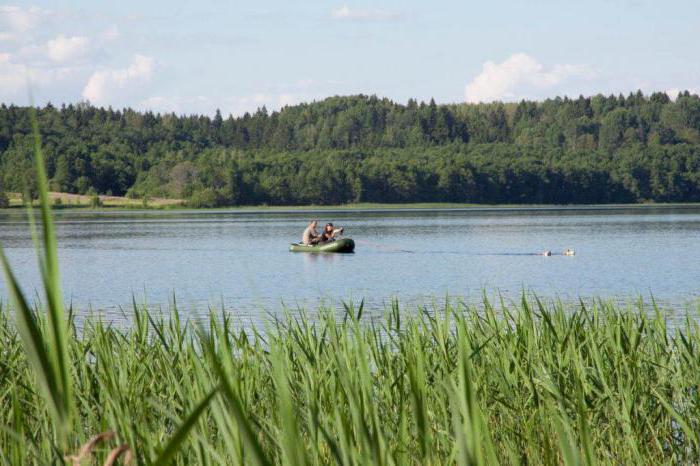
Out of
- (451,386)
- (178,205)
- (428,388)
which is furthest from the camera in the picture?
(178,205)

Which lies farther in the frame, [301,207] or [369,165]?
[369,165]

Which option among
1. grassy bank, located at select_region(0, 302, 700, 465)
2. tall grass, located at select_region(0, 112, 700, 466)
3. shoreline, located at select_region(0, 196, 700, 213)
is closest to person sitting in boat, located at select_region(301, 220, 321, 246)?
tall grass, located at select_region(0, 112, 700, 466)

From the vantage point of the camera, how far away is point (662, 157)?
516ft

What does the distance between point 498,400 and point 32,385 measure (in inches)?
103


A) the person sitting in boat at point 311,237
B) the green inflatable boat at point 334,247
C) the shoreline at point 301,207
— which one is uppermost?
the person sitting in boat at point 311,237

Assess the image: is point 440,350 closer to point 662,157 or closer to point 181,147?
point 662,157

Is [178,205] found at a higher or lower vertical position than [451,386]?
lower

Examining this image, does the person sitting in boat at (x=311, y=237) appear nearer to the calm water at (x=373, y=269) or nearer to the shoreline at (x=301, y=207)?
the calm water at (x=373, y=269)

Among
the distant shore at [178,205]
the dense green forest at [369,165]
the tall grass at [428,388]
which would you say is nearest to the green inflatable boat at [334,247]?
the tall grass at [428,388]

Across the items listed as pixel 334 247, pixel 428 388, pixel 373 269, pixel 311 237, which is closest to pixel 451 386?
pixel 428 388

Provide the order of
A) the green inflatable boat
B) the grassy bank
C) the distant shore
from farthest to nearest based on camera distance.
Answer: the distant shore < the green inflatable boat < the grassy bank

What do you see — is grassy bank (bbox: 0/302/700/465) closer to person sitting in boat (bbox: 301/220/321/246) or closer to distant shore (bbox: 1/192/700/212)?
person sitting in boat (bbox: 301/220/321/246)

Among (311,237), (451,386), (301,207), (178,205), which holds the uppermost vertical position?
(451,386)

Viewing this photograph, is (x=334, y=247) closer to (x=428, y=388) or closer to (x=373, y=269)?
(x=373, y=269)
